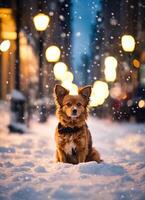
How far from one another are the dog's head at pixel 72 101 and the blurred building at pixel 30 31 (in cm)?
263

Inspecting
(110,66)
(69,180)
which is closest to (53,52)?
(110,66)

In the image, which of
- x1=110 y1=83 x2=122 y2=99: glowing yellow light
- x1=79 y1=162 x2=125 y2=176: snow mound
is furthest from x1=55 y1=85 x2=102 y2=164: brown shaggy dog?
x1=110 y1=83 x2=122 y2=99: glowing yellow light

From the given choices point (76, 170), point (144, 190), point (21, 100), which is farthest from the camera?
point (21, 100)

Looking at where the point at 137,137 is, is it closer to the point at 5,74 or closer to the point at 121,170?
the point at 121,170

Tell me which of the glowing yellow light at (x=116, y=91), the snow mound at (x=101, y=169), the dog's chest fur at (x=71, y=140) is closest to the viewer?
the snow mound at (x=101, y=169)

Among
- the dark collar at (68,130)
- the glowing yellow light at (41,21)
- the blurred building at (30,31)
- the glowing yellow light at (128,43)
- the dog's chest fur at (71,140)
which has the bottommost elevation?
the dog's chest fur at (71,140)

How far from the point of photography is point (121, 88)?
992 inches

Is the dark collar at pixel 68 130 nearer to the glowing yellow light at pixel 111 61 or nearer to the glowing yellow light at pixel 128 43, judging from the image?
the glowing yellow light at pixel 128 43

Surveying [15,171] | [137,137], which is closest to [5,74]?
[137,137]

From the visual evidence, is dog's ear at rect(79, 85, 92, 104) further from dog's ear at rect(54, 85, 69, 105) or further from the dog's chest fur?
the dog's chest fur

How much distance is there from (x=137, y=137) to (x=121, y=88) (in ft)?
26.4

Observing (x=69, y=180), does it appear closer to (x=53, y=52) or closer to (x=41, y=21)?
(x=41, y=21)

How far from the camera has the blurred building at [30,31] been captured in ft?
64.5

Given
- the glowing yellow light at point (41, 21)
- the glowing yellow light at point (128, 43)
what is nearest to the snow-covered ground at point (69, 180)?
the glowing yellow light at point (128, 43)
